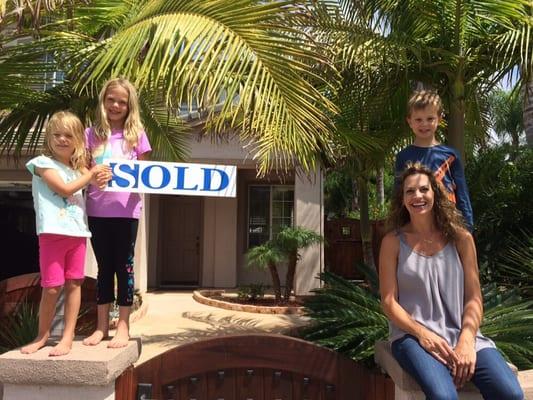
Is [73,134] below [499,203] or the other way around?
the other way around

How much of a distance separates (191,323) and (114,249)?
5.34m

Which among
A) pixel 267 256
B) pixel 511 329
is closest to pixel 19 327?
pixel 511 329

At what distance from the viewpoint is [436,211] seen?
2.57 metres

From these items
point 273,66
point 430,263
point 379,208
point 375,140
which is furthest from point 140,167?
point 379,208

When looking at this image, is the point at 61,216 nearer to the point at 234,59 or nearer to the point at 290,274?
the point at 234,59

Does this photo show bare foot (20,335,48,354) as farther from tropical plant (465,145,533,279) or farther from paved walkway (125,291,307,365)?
tropical plant (465,145,533,279)

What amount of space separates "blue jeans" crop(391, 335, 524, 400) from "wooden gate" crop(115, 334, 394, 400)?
1.45 ft

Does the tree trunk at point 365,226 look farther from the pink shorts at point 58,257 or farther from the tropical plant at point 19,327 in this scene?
the pink shorts at point 58,257

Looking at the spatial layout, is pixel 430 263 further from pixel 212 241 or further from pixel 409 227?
pixel 212 241

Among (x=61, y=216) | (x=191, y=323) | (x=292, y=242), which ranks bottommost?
(x=191, y=323)

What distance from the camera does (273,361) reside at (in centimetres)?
270

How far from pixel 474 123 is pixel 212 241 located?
6.70 metres

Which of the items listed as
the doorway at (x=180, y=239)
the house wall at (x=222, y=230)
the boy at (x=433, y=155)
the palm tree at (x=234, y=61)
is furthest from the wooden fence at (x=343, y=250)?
the boy at (x=433, y=155)

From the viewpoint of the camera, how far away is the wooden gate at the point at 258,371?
2672 mm
